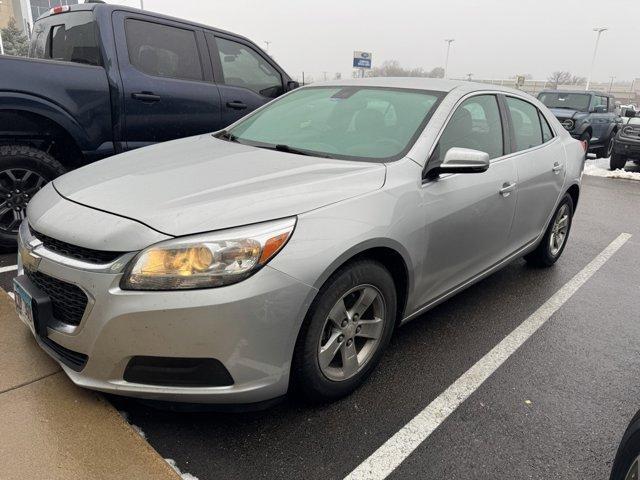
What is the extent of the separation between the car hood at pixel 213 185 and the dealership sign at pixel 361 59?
21.7 m

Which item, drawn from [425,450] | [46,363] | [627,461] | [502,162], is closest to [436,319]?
[502,162]

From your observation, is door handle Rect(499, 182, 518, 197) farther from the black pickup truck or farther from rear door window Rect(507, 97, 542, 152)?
the black pickup truck

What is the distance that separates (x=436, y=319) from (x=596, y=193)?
675cm

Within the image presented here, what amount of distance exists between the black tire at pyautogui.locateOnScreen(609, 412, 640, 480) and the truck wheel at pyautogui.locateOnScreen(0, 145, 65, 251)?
4.14m

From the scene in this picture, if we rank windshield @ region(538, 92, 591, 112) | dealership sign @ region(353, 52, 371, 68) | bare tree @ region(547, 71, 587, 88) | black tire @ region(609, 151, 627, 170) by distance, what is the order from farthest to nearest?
bare tree @ region(547, 71, 587, 88), dealership sign @ region(353, 52, 371, 68), windshield @ region(538, 92, 591, 112), black tire @ region(609, 151, 627, 170)

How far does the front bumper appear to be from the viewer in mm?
1910

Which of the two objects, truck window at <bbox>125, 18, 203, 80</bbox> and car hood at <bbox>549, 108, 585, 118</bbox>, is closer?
truck window at <bbox>125, 18, 203, 80</bbox>

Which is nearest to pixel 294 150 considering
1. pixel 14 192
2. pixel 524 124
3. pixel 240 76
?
pixel 524 124

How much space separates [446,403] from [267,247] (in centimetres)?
132

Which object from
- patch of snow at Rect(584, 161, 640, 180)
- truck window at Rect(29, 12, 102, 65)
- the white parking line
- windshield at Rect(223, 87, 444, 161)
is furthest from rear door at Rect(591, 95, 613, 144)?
truck window at Rect(29, 12, 102, 65)

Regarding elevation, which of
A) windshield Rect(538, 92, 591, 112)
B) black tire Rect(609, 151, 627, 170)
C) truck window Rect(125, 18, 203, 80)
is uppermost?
truck window Rect(125, 18, 203, 80)

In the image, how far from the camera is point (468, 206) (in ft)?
9.78

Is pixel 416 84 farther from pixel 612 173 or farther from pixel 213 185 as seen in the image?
pixel 612 173

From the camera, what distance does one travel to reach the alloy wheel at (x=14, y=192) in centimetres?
395
